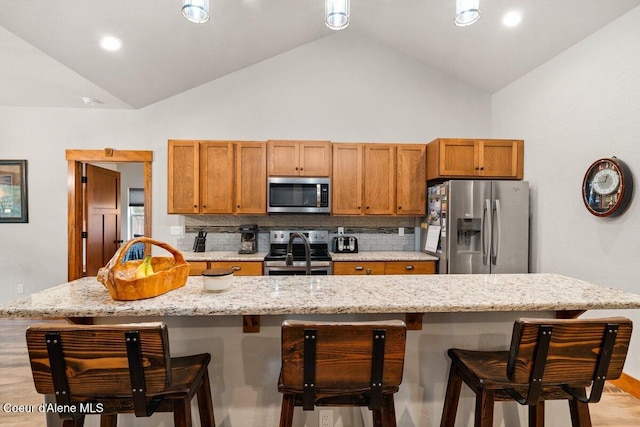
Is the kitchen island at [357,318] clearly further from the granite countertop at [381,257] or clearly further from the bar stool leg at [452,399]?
the granite countertop at [381,257]

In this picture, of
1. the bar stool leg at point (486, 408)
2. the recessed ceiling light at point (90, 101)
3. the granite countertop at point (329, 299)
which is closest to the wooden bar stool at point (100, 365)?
the granite countertop at point (329, 299)

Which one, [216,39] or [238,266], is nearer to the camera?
[216,39]

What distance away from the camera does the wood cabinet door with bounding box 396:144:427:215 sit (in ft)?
12.3

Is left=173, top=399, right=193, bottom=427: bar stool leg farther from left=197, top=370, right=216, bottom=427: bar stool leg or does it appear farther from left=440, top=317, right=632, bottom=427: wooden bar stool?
left=440, top=317, right=632, bottom=427: wooden bar stool

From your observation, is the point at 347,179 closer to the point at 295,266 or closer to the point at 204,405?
the point at 295,266

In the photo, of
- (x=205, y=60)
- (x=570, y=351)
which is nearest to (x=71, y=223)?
(x=205, y=60)

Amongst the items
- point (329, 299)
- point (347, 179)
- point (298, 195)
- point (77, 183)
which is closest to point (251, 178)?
point (298, 195)

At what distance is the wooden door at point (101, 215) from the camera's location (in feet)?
13.2

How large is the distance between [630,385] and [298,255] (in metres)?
2.99

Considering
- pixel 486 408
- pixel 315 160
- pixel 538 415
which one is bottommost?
pixel 538 415

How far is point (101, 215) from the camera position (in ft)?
14.0

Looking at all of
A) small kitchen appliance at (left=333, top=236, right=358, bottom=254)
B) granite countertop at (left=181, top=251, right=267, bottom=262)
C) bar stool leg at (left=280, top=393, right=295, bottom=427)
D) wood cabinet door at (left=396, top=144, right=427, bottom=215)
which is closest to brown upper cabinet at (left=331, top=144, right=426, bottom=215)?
wood cabinet door at (left=396, top=144, right=427, bottom=215)

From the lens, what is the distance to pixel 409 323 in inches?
59.8

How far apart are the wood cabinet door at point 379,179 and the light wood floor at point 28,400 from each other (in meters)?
2.38
